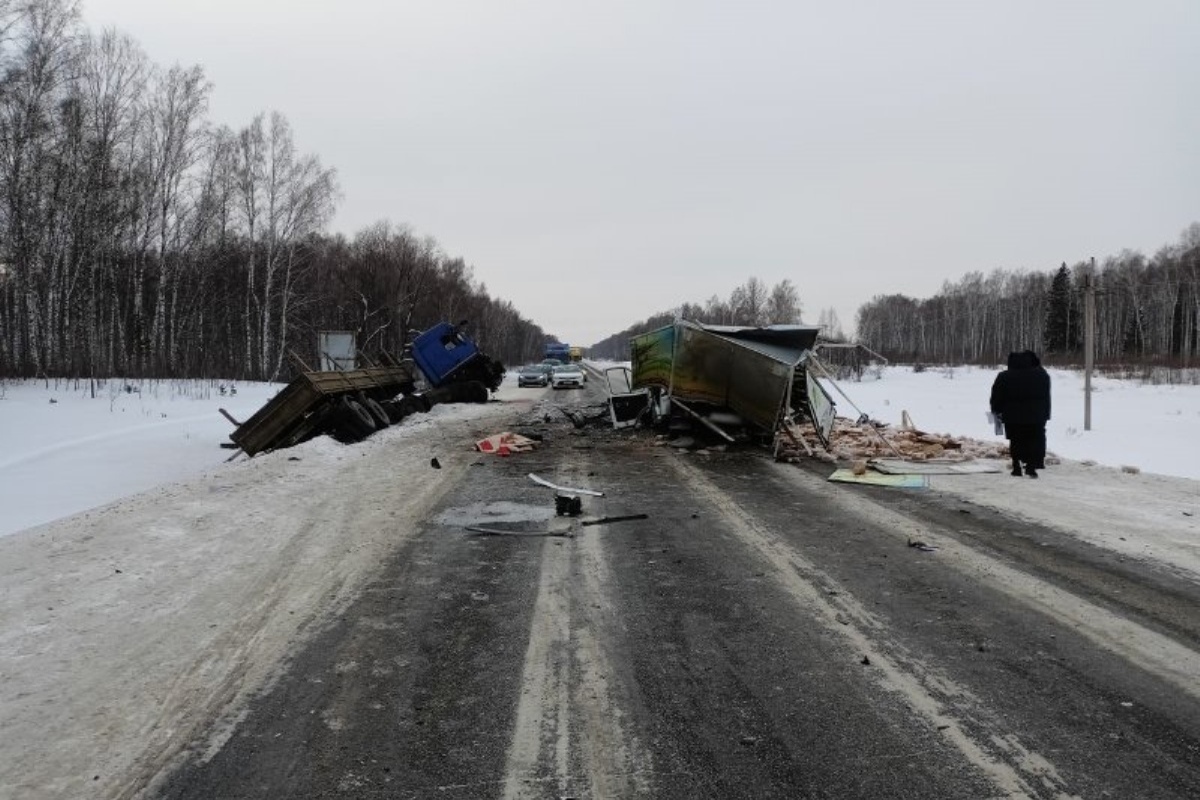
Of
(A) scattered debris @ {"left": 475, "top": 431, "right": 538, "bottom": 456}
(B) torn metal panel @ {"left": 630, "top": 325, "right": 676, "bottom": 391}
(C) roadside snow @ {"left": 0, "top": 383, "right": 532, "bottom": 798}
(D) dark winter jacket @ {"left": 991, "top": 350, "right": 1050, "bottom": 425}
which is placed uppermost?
(B) torn metal panel @ {"left": 630, "top": 325, "right": 676, "bottom": 391}

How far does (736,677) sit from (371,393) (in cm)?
1596

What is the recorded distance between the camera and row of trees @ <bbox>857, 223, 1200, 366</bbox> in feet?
230

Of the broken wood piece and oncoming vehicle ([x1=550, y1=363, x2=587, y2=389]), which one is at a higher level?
oncoming vehicle ([x1=550, y1=363, x2=587, y2=389])

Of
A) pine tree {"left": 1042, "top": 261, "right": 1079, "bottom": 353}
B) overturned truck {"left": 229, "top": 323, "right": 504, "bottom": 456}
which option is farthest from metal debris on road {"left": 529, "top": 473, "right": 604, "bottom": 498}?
pine tree {"left": 1042, "top": 261, "right": 1079, "bottom": 353}

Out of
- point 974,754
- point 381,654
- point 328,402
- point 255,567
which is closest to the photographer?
point 974,754

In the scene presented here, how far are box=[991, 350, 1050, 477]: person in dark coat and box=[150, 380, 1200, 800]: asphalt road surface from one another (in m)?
3.93

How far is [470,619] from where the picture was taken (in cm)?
461

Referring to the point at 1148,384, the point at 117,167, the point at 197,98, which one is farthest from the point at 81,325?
the point at 1148,384

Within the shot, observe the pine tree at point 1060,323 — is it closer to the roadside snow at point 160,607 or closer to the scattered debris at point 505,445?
the scattered debris at point 505,445

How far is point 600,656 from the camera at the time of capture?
4.01 meters

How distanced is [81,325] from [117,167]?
742cm

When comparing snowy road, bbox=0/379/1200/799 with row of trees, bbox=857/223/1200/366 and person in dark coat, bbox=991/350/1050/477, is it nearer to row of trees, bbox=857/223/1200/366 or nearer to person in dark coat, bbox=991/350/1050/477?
person in dark coat, bbox=991/350/1050/477

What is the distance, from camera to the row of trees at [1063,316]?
230ft

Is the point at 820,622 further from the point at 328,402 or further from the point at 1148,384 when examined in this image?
the point at 1148,384
